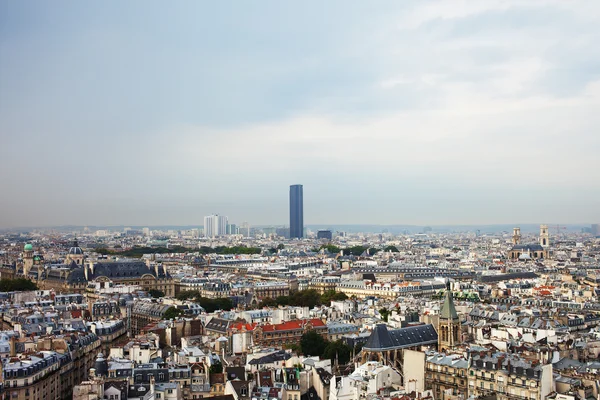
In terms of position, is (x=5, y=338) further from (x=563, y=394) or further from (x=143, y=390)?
(x=563, y=394)

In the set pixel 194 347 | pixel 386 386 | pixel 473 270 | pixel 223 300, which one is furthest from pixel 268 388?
pixel 473 270

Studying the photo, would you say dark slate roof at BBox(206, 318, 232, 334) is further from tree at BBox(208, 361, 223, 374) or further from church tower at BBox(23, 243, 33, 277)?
church tower at BBox(23, 243, 33, 277)

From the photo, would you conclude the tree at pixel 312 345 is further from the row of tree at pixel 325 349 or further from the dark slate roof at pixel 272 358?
the dark slate roof at pixel 272 358

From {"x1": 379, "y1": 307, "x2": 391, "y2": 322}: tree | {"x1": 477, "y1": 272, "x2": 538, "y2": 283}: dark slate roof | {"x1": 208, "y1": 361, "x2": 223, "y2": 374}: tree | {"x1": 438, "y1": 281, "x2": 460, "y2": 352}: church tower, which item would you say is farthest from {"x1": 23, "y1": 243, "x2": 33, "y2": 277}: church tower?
{"x1": 438, "y1": 281, "x2": 460, "y2": 352}: church tower

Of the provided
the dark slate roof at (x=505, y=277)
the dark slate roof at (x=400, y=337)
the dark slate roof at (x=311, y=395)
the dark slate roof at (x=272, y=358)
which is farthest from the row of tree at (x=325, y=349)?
the dark slate roof at (x=505, y=277)

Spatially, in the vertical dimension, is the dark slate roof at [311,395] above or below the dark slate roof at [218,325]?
below

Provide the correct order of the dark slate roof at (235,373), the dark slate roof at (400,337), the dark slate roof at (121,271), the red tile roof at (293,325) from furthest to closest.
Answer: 1. the dark slate roof at (121,271)
2. the red tile roof at (293,325)
3. the dark slate roof at (400,337)
4. the dark slate roof at (235,373)
